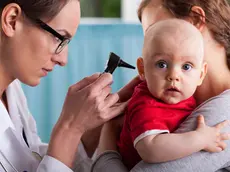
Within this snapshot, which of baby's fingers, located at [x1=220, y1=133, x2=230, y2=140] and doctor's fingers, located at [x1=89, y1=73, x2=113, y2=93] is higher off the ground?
doctor's fingers, located at [x1=89, y1=73, x2=113, y2=93]

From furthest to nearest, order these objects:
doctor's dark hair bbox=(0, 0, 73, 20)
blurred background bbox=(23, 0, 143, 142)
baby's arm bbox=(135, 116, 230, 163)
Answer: blurred background bbox=(23, 0, 143, 142) < doctor's dark hair bbox=(0, 0, 73, 20) < baby's arm bbox=(135, 116, 230, 163)

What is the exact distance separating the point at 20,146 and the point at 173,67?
1.96 feet

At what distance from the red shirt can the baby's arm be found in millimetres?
27

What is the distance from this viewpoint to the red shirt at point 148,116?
1.24 m

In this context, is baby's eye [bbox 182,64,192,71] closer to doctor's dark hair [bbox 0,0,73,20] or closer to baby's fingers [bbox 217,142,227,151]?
baby's fingers [bbox 217,142,227,151]

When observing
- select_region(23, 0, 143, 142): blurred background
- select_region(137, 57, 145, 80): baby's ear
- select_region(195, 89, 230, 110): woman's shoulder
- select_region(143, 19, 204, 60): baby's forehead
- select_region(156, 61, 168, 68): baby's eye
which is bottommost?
select_region(23, 0, 143, 142): blurred background

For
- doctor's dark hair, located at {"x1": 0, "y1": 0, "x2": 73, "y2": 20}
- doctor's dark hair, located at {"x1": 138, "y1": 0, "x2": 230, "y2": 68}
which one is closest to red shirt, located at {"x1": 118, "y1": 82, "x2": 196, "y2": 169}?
doctor's dark hair, located at {"x1": 138, "y1": 0, "x2": 230, "y2": 68}

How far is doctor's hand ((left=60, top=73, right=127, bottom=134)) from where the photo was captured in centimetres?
135

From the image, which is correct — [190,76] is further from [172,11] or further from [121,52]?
[121,52]

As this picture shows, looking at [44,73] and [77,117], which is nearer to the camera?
[77,117]

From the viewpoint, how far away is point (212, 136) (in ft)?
4.04

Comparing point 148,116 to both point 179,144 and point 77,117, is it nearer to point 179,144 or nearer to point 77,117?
point 179,144

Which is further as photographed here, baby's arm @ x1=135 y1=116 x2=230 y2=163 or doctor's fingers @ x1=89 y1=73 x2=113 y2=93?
doctor's fingers @ x1=89 y1=73 x2=113 y2=93

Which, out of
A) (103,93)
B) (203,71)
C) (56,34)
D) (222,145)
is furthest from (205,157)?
(56,34)
